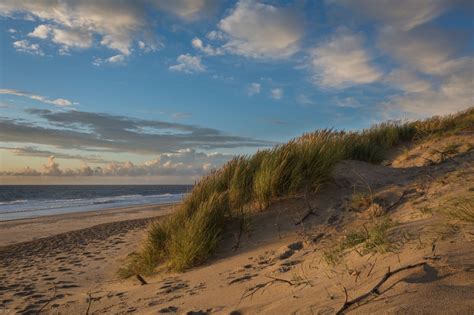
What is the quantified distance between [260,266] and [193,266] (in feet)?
4.13

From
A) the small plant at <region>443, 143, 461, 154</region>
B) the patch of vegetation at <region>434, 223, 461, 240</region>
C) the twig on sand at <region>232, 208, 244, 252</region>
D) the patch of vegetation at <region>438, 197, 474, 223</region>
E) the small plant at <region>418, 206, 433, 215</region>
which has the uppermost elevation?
the small plant at <region>443, 143, 461, 154</region>

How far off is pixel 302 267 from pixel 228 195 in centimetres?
330

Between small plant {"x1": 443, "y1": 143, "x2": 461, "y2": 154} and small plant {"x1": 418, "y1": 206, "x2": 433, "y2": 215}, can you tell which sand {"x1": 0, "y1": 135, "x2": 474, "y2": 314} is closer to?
small plant {"x1": 418, "y1": 206, "x2": 433, "y2": 215}

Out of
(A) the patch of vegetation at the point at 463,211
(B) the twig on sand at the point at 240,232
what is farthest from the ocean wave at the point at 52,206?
(A) the patch of vegetation at the point at 463,211

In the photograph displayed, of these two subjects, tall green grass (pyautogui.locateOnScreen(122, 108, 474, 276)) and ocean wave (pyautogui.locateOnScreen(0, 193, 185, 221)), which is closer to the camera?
tall green grass (pyautogui.locateOnScreen(122, 108, 474, 276))

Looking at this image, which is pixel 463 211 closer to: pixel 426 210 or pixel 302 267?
pixel 426 210

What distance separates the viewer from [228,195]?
696cm

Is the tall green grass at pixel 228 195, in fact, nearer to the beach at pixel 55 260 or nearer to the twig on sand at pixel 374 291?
the beach at pixel 55 260

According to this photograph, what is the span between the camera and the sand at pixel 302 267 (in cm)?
246

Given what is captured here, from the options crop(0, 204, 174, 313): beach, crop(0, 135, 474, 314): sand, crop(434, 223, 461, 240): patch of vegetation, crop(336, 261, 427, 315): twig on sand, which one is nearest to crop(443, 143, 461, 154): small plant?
crop(0, 135, 474, 314): sand

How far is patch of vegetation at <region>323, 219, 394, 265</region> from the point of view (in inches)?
125

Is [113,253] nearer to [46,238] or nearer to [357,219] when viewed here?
[46,238]

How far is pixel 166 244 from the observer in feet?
20.0

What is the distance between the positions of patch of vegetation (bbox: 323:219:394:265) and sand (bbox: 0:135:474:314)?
51 mm
